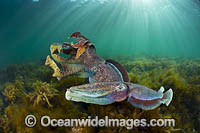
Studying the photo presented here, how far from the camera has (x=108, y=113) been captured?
1829 mm

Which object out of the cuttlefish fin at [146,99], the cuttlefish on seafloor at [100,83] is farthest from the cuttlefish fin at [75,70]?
the cuttlefish fin at [146,99]

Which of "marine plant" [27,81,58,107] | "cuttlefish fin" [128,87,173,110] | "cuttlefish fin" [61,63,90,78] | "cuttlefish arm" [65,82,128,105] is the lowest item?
"marine plant" [27,81,58,107]

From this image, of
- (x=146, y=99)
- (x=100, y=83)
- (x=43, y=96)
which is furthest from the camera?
(x=43, y=96)

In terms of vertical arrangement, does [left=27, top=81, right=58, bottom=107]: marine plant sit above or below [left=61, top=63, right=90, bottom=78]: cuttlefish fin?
below

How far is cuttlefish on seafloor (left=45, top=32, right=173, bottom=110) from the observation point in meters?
1.58

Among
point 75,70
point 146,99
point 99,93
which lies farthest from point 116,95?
point 75,70

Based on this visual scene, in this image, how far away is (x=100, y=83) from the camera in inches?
72.0

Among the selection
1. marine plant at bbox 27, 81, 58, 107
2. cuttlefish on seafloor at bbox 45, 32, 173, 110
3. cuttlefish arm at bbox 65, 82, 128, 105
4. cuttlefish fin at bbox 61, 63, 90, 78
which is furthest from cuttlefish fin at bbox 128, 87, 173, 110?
marine plant at bbox 27, 81, 58, 107

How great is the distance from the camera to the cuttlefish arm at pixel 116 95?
1567mm

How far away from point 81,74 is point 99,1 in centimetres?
3544

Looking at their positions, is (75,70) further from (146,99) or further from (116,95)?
(146,99)

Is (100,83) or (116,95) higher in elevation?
(100,83)

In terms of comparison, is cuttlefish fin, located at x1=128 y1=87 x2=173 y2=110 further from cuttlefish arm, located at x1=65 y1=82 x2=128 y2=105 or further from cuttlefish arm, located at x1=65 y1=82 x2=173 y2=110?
cuttlefish arm, located at x1=65 y1=82 x2=128 y2=105

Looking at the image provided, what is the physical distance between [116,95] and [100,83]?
29 cm
